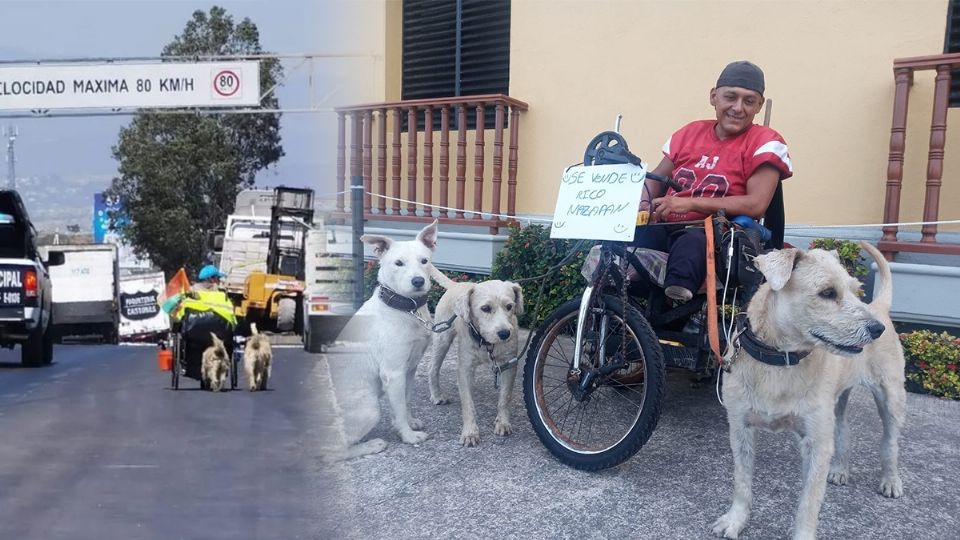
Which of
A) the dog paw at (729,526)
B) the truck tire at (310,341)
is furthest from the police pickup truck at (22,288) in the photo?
the dog paw at (729,526)

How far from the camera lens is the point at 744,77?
2789 mm

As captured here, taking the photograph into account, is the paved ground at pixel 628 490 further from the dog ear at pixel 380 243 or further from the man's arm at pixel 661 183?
the man's arm at pixel 661 183

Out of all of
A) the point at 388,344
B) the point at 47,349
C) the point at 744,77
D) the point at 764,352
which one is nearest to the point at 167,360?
the point at 388,344

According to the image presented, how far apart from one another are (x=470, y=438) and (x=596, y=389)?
2.01ft

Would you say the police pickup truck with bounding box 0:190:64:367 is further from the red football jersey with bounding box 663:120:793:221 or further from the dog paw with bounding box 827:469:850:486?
the dog paw with bounding box 827:469:850:486

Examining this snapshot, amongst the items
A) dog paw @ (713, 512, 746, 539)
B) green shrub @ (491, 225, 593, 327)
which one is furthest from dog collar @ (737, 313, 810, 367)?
green shrub @ (491, 225, 593, 327)

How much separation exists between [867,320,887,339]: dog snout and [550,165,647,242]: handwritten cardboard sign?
0.92 metres

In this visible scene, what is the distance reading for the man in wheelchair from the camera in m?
2.66

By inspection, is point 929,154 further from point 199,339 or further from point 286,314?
point 199,339

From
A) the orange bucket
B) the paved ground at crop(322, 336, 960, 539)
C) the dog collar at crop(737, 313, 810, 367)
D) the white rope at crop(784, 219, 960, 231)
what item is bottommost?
the paved ground at crop(322, 336, 960, 539)

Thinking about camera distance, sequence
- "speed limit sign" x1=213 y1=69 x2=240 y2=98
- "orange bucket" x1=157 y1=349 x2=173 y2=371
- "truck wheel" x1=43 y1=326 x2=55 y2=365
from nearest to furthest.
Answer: "orange bucket" x1=157 y1=349 x2=173 y2=371 < "speed limit sign" x1=213 y1=69 x2=240 y2=98 < "truck wheel" x1=43 y1=326 x2=55 y2=365

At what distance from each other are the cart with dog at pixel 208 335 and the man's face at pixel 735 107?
2.41m

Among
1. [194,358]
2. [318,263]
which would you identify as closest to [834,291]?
[318,263]

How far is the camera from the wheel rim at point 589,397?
9.11 feet
